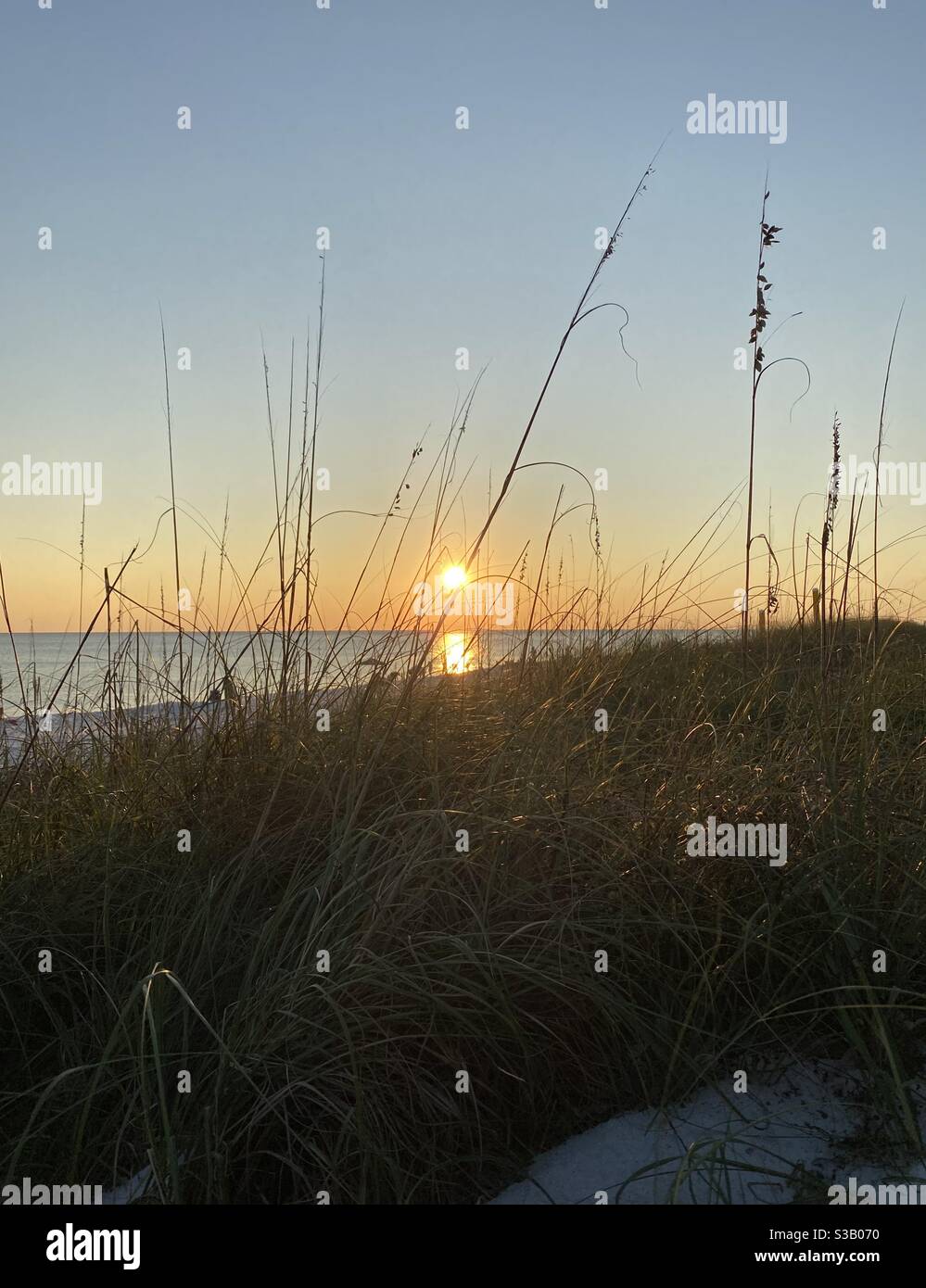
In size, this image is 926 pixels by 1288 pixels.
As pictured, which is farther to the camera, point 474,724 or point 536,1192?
point 474,724

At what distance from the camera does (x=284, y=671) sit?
8.53 feet

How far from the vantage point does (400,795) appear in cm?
215

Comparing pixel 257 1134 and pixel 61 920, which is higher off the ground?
pixel 61 920

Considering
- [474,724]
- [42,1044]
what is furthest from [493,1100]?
[474,724]

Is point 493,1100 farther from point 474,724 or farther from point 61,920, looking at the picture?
point 474,724
